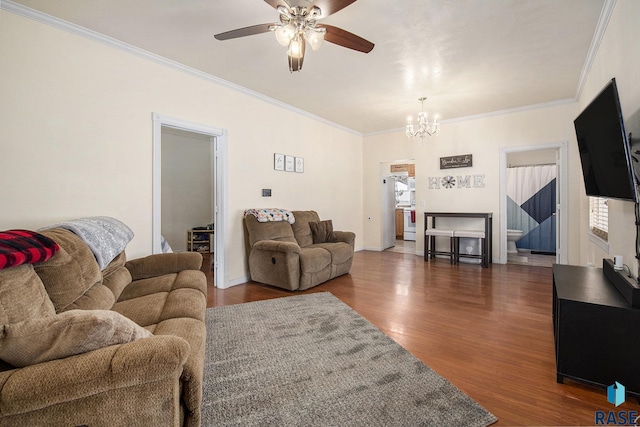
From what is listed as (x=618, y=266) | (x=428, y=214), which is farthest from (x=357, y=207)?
(x=618, y=266)

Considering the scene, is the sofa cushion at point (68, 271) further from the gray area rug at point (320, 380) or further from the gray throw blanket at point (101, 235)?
the gray area rug at point (320, 380)

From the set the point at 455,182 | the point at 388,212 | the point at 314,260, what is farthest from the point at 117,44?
the point at 388,212

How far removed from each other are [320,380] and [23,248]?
5.47 feet

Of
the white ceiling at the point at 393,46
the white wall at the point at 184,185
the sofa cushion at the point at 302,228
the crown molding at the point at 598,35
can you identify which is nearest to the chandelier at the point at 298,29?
the white ceiling at the point at 393,46

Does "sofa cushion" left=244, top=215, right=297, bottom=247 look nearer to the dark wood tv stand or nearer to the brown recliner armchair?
the brown recliner armchair

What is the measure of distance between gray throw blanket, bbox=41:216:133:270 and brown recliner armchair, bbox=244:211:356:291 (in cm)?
170

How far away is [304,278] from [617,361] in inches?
110

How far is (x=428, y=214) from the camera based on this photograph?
5.67 metres

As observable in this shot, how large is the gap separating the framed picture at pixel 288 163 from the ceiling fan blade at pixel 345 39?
2.57 meters

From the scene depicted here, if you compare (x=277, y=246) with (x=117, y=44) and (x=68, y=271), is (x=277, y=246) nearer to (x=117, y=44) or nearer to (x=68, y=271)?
(x=68, y=271)

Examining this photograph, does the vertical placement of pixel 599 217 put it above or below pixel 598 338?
above

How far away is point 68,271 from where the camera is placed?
61.3 inches

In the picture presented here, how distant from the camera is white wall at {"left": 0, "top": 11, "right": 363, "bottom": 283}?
233cm

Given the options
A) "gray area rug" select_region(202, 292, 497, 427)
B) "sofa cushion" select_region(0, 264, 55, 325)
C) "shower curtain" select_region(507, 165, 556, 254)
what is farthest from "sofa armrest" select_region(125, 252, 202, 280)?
"shower curtain" select_region(507, 165, 556, 254)
